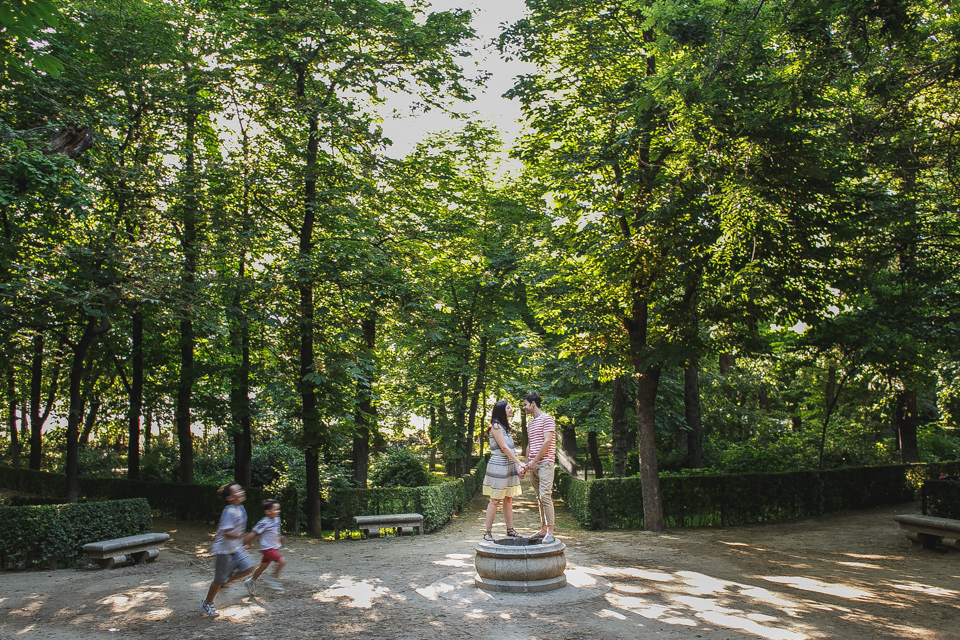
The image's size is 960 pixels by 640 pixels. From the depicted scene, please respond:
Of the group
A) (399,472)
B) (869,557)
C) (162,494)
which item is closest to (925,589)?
(869,557)

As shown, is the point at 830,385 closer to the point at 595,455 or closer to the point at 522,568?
the point at 595,455

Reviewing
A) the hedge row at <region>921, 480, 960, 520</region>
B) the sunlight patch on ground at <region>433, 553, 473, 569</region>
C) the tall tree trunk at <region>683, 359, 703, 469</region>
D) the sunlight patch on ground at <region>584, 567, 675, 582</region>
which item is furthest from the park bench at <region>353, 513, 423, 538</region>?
the hedge row at <region>921, 480, 960, 520</region>

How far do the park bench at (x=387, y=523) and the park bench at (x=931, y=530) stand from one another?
32.4 feet

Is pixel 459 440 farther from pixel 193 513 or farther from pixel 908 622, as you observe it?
pixel 908 622

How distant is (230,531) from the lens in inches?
274

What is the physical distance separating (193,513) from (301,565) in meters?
8.37

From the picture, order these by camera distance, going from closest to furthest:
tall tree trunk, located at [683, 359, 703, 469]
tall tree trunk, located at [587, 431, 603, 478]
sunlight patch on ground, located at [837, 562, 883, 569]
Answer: sunlight patch on ground, located at [837, 562, 883, 569] < tall tree trunk, located at [683, 359, 703, 469] < tall tree trunk, located at [587, 431, 603, 478]

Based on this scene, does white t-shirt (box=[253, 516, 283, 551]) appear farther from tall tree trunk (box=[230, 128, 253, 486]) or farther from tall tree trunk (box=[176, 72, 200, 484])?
tall tree trunk (box=[230, 128, 253, 486])

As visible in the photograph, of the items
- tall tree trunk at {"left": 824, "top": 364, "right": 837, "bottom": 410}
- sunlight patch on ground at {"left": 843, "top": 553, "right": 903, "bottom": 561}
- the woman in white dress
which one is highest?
tall tree trunk at {"left": 824, "top": 364, "right": 837, "bottom": 410}

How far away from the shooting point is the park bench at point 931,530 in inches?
401

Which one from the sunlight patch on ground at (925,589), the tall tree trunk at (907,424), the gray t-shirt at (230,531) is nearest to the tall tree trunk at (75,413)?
the gray t-shirt at (230,531)

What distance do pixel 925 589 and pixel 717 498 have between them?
6633mm

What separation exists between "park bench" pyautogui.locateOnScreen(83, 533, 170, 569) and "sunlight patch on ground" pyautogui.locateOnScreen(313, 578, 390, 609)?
428cm

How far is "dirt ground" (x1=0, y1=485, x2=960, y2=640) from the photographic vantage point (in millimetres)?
6234
